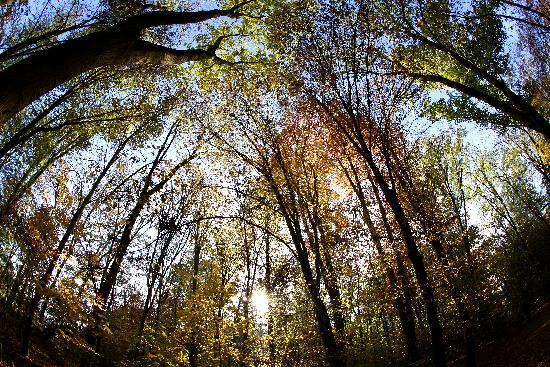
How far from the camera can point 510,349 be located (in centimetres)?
1355

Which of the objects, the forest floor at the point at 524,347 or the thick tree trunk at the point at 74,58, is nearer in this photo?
the thick tree trunk at the point at 74,58

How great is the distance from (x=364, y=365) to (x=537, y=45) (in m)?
13.3

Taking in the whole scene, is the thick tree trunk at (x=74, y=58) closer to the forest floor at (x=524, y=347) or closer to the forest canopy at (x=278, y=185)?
the forest canopy at (x=278, y=185)

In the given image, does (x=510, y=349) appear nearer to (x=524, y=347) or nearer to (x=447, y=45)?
(x=524, y=347)

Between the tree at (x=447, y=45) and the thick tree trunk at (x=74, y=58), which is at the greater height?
the tree at (x=447, y=45)

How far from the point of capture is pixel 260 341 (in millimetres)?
16484

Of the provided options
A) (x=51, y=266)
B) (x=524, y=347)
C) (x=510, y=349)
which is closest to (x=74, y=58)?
(x=51, y=266)

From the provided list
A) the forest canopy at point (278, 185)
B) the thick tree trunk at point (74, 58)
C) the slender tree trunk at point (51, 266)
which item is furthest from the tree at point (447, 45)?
the slender tree trunk at point (51, 266)

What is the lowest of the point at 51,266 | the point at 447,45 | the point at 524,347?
the point at 524,347

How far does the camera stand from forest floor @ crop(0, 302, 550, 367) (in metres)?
10.5

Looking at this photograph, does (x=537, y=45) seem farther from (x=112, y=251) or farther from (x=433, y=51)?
(x=112, y=251)

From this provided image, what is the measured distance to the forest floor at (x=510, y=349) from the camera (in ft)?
34.3

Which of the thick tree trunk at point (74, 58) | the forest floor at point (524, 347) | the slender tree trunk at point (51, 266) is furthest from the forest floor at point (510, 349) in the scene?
the thick tree trunk at point (74, 58)

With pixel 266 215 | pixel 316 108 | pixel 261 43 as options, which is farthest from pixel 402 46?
pixel 266 215
